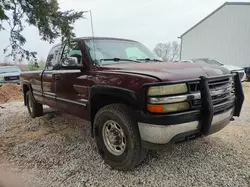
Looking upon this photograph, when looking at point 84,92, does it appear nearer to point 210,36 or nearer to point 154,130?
point 154,130

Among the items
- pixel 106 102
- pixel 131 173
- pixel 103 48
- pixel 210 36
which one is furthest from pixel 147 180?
pixel 210 36

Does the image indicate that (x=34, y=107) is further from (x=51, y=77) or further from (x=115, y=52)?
(x=115, y=52)

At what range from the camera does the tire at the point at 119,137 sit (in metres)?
2.83

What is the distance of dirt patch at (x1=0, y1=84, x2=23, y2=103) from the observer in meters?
10.4

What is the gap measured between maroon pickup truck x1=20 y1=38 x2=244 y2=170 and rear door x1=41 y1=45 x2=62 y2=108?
58 centimetres

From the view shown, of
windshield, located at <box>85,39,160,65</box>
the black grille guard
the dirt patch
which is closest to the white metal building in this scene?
the dirt patch

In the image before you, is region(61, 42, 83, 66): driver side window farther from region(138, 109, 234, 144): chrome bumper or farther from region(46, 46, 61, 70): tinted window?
region(138, 109, 234, 144): chrome bumper

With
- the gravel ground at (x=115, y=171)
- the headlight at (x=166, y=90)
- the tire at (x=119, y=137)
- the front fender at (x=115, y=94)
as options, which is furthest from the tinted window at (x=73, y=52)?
the headlight at (x=166, y=90)

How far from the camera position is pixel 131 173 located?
9.86 feet

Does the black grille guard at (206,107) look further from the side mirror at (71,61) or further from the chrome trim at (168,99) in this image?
the side mirror at (71,61)

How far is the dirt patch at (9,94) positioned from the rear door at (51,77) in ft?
19.7

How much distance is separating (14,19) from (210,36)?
2066 cm

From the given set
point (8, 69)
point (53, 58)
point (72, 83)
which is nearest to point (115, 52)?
point (72, 83)

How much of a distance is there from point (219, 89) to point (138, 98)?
112cm
